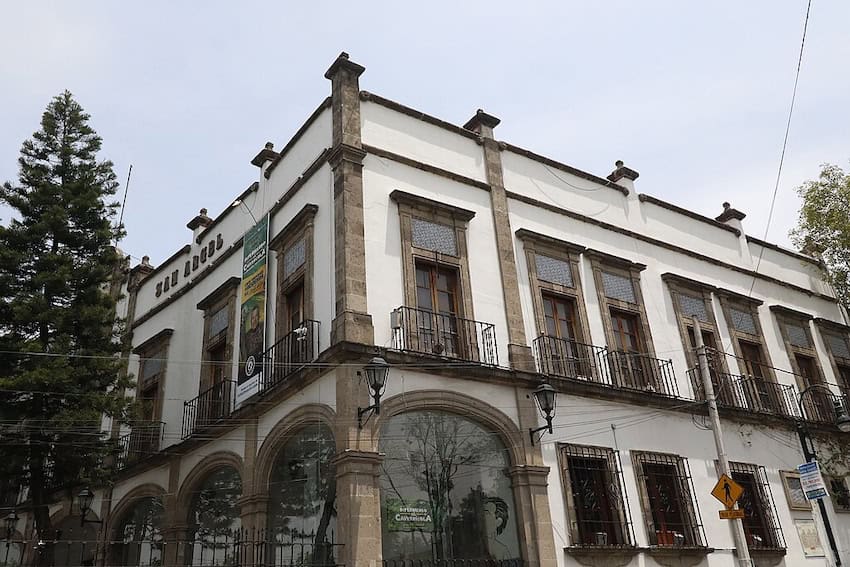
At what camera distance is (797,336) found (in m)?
18.8

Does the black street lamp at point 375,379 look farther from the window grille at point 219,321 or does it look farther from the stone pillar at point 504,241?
the window grille at point 219,321

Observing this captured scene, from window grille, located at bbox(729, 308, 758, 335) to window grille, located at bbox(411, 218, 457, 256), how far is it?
7.98m

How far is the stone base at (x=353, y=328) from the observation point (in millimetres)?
11125

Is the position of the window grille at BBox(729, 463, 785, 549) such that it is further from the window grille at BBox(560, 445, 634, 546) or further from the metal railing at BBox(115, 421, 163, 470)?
the metal railing at BBox(115, 421, 163, 470)

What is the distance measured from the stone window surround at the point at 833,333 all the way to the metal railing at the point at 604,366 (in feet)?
21.5

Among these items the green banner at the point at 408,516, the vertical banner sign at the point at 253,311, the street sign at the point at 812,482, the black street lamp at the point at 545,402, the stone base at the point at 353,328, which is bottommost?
the green banner at the point at 408,516

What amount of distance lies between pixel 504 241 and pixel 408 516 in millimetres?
5453

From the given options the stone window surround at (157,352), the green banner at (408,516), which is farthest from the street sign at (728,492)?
the stone window surround at (157,352)

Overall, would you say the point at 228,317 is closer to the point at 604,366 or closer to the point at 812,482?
the point at 604,366

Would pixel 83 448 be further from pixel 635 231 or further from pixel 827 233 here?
pixel 827 233

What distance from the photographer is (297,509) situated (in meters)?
12.0

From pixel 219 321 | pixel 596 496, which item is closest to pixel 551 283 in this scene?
pixel 596 496

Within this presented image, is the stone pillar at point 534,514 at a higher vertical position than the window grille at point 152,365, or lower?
lower

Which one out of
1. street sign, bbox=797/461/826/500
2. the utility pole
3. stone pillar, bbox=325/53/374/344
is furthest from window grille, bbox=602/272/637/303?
stone pillar, bbox=325/53/374/344
